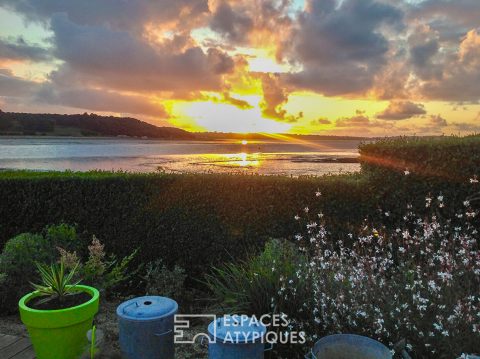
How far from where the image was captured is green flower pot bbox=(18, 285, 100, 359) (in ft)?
13.7

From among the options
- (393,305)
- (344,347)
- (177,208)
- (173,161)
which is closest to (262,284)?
(344,347)

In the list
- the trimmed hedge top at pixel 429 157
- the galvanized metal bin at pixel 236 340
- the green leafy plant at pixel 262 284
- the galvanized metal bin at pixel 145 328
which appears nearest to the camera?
the galvanized metal bin at pixel 236 340

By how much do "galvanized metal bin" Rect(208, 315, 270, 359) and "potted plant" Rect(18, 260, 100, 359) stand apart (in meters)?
1.50

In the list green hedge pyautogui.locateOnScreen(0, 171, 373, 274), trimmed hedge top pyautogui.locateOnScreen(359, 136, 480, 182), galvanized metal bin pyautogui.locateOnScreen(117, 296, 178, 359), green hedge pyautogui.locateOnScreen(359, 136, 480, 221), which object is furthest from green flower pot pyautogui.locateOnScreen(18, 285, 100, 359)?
trimmed hedge top pyautogui.locateOnScreen(359, 136, 480, 182)

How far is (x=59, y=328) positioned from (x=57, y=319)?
120mm

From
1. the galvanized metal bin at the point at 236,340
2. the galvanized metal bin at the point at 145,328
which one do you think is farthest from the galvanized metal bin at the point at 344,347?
the galvanized metal bin at the point at 145,328

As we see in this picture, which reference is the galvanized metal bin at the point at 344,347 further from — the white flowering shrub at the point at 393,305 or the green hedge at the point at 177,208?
the green hedge at the point at 177,208

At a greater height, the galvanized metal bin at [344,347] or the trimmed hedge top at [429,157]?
the trimmed hedge top at [429,157]

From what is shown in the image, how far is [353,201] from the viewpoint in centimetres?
737

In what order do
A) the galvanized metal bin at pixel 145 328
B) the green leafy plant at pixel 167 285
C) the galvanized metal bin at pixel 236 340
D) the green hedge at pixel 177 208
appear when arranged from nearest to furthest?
the galvanized metal bin at pixel 236 340 → the galvanized metal bin at pixel 145 328 → the green leafy plant at pixel 167 285 → the green hedge at pixel 177 208

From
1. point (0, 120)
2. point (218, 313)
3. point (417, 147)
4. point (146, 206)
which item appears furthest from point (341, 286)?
point (0, 120)

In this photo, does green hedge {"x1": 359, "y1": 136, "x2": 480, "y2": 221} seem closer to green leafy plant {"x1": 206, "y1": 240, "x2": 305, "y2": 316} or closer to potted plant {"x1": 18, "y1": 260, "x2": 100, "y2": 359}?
green leafy plant {"x1": 206, "y1": 240, "x2": 305, "y2": 316}

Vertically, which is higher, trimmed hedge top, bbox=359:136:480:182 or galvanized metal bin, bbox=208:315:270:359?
trimmed hedge top, bbox=359:136:480:182

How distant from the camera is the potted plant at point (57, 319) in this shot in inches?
164
